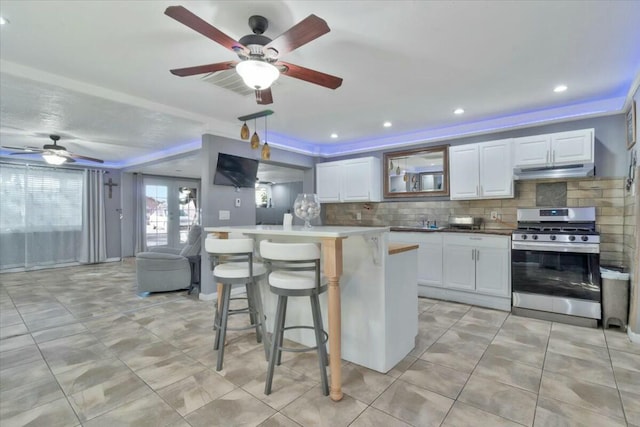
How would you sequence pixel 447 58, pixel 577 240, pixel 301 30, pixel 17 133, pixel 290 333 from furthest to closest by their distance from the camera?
pixel 17 133 → pixel 577 240 → pixel 290 333 → pixel 447 58 → pixel 301 30

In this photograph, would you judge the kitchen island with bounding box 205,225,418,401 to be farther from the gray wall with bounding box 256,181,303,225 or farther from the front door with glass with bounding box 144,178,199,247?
the gray wall with bounding box 256,181,303,225

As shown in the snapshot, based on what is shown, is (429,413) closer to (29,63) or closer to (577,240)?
(577,240)

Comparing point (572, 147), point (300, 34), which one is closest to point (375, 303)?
point (300, 34)

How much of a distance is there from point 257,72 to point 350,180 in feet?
11.5

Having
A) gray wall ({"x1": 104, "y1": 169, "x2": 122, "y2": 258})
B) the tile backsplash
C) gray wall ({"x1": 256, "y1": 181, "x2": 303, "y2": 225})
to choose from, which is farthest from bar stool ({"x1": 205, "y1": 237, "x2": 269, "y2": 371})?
gray wall ({"x1": 256, "y1": 181, "x2": 303, "y2": 225})

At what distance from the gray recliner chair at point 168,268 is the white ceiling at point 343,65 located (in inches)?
69.6

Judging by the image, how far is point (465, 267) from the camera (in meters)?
3.90

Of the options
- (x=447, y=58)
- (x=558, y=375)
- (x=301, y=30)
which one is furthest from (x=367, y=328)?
(x=447, y=58)

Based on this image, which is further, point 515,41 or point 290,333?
point 290,333

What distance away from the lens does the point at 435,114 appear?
3.95m

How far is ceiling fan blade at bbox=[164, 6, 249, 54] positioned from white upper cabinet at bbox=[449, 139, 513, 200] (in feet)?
11.1

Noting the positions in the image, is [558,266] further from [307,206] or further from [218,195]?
[218,195]

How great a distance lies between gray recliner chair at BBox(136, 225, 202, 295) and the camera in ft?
14.5

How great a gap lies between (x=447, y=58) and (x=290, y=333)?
2.76 meters
